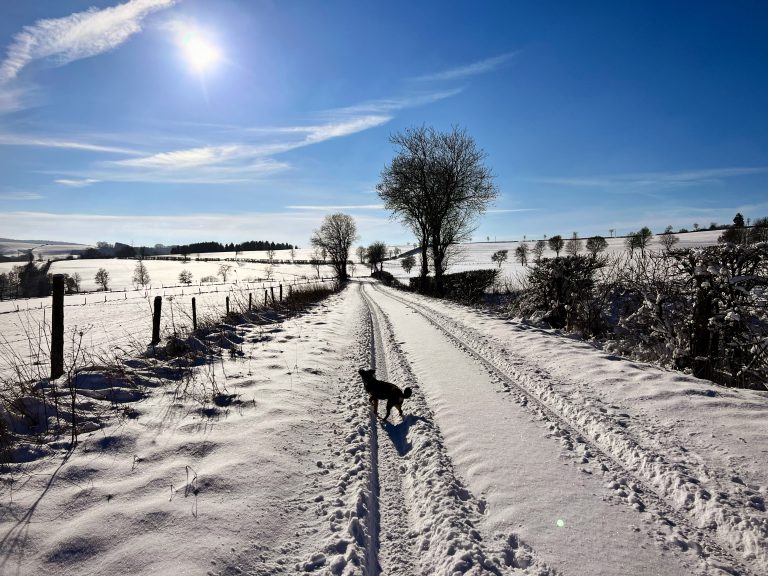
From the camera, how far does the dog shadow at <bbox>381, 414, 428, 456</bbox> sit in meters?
4.64

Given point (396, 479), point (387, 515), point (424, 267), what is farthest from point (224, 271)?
point (387, 515)

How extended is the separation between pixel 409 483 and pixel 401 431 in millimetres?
1286

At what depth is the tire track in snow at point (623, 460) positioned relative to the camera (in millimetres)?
2855

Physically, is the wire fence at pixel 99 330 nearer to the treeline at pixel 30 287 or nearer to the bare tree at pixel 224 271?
the treeline at pixel 30 287

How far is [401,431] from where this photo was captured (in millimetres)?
5137

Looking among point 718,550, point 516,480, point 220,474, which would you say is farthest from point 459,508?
point 220,474

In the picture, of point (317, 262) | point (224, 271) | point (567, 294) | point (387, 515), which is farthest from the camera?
point (317, 262)

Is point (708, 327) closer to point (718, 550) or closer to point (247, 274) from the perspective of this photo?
point (718, 550)

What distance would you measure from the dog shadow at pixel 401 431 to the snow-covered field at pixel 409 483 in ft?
0.12

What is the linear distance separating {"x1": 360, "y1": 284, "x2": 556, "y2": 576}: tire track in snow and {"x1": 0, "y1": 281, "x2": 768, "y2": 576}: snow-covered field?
0.02 meters

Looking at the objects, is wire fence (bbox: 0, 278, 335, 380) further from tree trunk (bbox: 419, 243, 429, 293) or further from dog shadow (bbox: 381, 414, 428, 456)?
tree trunk (bbox: 419, 243, 429, 293)

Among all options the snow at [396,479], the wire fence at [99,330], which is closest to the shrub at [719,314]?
the snow at [396,479]

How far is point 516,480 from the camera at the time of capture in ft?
12.3

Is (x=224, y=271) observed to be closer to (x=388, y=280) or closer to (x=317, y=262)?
(x=317, y=262)
